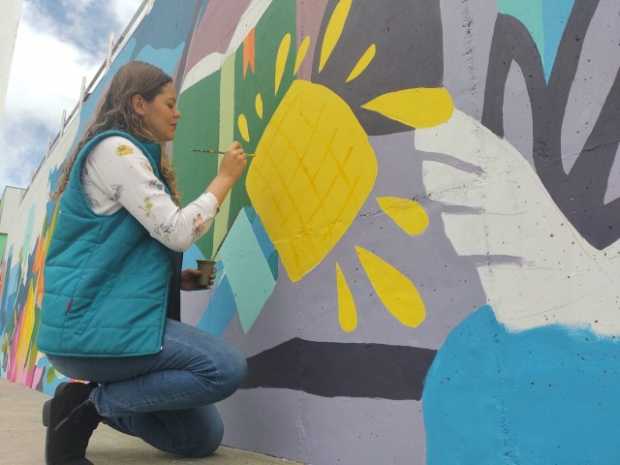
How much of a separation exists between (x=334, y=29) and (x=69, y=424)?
1489 mm

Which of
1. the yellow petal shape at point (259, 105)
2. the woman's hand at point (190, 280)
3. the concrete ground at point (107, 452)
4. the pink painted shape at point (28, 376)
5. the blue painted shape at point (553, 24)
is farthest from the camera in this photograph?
the pink painted shape at point (28, 376)

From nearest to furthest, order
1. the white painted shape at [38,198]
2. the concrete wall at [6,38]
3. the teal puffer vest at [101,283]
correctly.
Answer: the teal puffer vest at [101,283] < the white painted shape at [38,198] < the concrete wall at [6,38]

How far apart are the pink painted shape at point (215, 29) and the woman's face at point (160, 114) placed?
0.91 meters

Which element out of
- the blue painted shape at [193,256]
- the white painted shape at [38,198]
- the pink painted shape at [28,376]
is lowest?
the pink painted shape at [28,376]

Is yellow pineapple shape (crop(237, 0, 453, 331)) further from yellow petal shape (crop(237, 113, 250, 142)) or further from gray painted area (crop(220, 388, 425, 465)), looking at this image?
gray painted area (crop(220, 388, 425, 465))

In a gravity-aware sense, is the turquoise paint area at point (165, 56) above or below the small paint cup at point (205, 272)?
above

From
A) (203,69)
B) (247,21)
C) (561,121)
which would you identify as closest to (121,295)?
(561,121)

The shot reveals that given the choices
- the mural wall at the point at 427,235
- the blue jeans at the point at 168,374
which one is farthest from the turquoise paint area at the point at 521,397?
the blue jeans at the point at 168,374

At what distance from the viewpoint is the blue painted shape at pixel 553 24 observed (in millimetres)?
1197

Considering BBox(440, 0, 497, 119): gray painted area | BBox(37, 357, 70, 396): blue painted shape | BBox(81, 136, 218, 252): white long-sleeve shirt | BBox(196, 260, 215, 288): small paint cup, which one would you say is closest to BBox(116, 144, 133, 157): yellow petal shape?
BBox(81, 136, 218, 252): white long-sleeve shirt

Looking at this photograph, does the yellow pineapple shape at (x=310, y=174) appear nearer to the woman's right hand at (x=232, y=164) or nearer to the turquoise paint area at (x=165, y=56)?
the woman's right hand at (x=232, y=164)

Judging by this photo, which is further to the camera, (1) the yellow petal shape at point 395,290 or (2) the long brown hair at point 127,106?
(2) the long brown hair at point 127,106

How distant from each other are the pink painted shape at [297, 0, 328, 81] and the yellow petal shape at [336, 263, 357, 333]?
73 cm

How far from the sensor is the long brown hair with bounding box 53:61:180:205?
1771 millimetres
